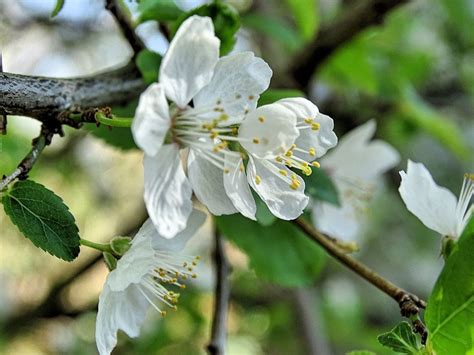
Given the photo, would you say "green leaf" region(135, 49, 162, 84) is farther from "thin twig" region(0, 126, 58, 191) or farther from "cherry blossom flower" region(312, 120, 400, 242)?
"cherry blossom flower" region(312, 120, 400, 242)

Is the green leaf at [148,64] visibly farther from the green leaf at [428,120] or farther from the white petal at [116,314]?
the green leaf at [428,120]

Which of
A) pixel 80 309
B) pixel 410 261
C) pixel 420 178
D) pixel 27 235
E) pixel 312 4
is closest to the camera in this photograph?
pixel 27 235

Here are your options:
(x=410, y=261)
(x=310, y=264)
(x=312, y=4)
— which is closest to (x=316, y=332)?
(x=310, y=264)

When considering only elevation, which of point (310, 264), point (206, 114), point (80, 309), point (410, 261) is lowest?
point (410, 261)

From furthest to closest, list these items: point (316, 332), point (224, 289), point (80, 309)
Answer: point (80, 309), point (316, 332), point (224, 289)

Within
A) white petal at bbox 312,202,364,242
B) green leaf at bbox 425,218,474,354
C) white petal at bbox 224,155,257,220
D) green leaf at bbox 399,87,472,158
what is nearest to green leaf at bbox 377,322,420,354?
green leaf at bbox 425,218,474,354

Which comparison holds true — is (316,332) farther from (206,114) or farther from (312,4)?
(206,114)

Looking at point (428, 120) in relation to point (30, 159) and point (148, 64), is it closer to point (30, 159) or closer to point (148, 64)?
point (148, 64)

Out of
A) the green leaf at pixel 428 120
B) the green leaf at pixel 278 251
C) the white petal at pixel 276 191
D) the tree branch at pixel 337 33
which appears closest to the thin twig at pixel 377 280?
the white petal at pixel 276 191
